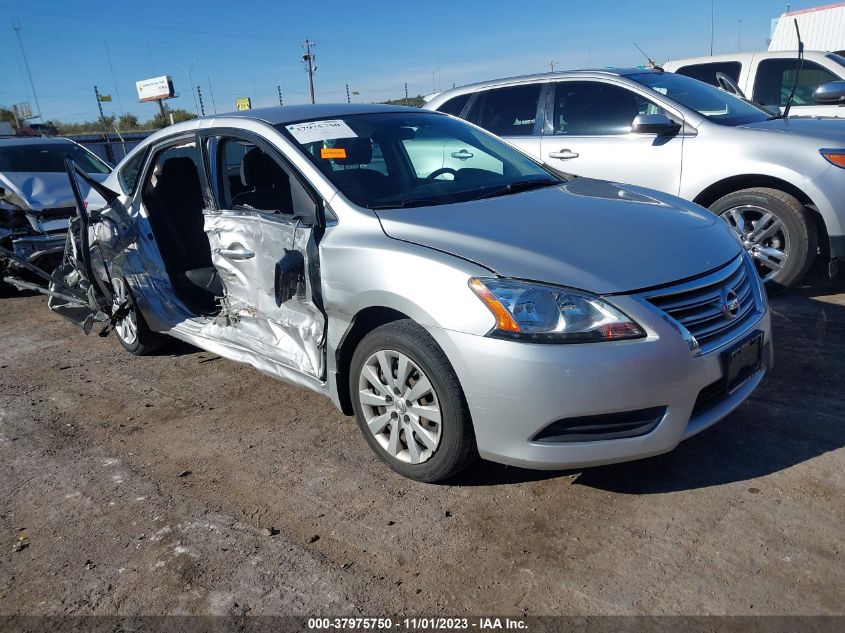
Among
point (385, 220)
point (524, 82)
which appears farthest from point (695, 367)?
point (524, 82)

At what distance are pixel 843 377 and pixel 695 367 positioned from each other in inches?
70.1

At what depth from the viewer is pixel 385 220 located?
305cm

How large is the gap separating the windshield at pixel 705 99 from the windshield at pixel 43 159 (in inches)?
265

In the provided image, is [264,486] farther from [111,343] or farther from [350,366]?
[111,343]

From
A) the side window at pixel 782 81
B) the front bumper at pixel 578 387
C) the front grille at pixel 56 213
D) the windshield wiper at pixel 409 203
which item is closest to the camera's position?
the front bumper at pixel 578 387

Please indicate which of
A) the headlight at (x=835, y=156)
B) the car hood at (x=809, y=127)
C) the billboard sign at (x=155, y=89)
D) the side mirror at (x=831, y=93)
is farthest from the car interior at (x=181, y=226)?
the billboard sign at (x=155, y=89)

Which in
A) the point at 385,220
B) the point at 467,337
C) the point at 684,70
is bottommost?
the point at 467,337

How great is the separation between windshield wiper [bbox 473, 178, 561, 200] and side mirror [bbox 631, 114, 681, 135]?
78.2 inches

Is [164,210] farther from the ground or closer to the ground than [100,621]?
farther from the ground

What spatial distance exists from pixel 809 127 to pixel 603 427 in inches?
162

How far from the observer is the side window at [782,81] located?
7906 mm

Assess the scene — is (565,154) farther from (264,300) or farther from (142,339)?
(142,339)

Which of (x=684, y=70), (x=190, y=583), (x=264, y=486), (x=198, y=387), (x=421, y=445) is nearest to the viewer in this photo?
(x=190, y=583)

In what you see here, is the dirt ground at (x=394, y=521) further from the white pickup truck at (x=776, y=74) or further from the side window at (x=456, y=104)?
the white pickup truck at (x=776, y=74)
